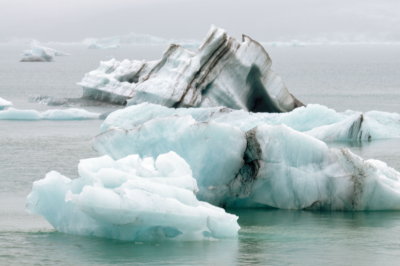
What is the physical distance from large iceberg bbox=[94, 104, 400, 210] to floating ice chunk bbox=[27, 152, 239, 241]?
5.49ft

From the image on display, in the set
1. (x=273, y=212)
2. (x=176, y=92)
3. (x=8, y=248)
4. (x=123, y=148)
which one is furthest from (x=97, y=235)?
(x=176, y=92)

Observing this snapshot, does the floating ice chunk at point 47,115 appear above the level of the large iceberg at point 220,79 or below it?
below

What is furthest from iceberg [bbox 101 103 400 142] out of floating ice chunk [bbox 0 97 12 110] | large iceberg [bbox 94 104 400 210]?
floating ice chunk [bbox 0 97 12 110]

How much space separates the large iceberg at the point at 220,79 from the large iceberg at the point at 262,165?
12188 mm

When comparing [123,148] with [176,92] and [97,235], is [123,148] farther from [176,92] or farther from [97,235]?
[176,92]

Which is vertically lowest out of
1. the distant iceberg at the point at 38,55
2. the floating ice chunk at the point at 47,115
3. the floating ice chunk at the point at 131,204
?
the floating ice chunk at the point at 131,204

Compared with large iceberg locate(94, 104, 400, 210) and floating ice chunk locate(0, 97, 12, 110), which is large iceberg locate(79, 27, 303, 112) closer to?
floating ice chunk locate(0, 97, 12, 110)

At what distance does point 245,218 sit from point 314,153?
4.53 ft

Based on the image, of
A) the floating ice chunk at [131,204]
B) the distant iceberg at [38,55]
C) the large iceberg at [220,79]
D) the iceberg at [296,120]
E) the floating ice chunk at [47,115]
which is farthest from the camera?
the distant iceberg at [38,55]

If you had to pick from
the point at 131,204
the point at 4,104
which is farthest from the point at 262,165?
the point at 4,104

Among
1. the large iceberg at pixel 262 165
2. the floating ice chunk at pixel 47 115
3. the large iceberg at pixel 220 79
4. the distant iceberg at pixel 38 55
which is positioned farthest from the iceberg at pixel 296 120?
the distant iceberg at pixel 38 55

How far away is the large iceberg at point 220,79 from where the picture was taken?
26.5m

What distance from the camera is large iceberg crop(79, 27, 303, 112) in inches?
1042

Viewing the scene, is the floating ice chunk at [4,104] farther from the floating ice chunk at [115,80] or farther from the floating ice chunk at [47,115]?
the floating ice chunk at [47,115]
